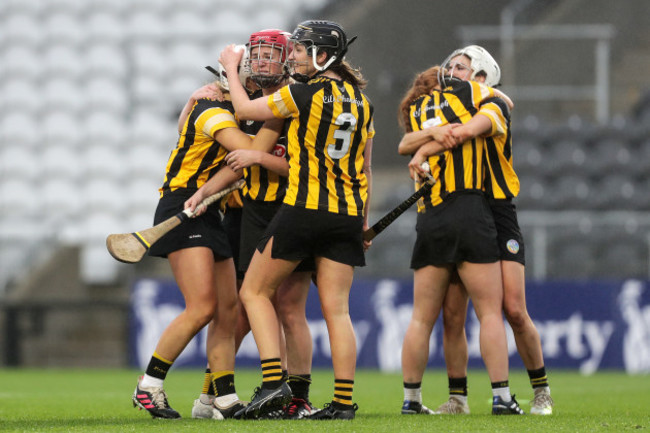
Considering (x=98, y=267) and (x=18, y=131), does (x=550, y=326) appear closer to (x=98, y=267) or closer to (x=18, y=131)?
(x=98, y=267)

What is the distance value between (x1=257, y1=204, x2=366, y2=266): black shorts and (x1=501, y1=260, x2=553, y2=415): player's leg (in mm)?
924

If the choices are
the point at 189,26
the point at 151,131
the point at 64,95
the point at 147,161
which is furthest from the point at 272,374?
the point at 189,26

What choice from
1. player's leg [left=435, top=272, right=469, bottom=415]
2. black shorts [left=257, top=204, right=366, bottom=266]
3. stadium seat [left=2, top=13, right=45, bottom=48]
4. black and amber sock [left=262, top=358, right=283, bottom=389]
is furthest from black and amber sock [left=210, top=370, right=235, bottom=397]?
stadium seat [left=2, top=13, right=45, bottom=48]

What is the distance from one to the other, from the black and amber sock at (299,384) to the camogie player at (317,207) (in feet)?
0.94

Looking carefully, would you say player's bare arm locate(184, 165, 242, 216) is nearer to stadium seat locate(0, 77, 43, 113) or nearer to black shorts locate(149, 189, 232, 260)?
black shorts locate(149, 189, 232, 260)

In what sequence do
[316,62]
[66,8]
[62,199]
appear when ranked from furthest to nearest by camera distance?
[66,8], [62,199], [316,62]

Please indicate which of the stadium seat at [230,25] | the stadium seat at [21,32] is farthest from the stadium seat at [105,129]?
the stadium seat at [230,25]

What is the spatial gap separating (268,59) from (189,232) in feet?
3.00

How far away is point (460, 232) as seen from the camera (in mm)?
5316

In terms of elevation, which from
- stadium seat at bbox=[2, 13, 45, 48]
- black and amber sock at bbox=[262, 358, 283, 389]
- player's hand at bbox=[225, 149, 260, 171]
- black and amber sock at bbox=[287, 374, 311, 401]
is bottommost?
black and amber sock at bbox=[287, 374, 311, 401]

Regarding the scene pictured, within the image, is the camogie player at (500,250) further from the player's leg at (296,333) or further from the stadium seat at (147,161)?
the stadium seat at (147,161)

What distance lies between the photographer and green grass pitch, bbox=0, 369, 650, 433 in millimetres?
4551

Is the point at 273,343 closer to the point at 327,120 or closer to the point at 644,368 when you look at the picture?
the point at 327,120

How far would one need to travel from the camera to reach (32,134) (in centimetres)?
1473
